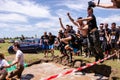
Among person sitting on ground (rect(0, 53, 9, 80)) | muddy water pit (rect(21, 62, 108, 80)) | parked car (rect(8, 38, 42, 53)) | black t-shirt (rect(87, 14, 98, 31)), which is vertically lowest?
parked car (rect(8, 38, 42, 53))

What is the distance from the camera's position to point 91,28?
10.9m

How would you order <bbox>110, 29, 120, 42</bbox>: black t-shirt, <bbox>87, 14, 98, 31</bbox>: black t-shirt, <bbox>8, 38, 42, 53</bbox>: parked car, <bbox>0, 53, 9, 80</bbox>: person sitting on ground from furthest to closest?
<bbox>8, 38, 42, 53</bbox>: parked car < <bbox>110, 29, 120, 42</bbox>: black t-shirt < <bbox>0, 53, 9, 80</bbox>: person sitting on ground < <bbox>87, 14, 98, 31</bbox>: black t-shirt

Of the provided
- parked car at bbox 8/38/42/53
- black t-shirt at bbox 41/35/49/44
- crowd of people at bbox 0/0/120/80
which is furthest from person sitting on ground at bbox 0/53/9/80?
parked car at bbox 8/38/42/53

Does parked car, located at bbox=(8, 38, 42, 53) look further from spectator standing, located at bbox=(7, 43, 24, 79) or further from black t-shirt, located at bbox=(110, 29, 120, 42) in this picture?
spectator standing, located at bbox=(7, 43, 24, 79)

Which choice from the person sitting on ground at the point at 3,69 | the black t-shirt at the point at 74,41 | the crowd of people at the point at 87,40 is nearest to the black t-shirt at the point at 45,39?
the crowd of people at the point at 87,40

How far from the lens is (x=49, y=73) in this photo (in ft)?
40.2

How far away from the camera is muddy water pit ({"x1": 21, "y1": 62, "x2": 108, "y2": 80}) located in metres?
10.8

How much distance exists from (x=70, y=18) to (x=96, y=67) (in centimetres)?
219

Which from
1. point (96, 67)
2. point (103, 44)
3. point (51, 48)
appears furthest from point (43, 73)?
point (51, 48)

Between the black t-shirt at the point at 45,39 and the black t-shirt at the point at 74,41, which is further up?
the black t-shirt at the point at 74,41

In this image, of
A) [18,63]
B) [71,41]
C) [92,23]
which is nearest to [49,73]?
[18,63]

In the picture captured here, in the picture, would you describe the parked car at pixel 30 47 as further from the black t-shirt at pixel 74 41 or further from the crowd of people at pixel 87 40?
the black t-shirt at pixel 74 41

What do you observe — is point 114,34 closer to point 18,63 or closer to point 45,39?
point 18,63

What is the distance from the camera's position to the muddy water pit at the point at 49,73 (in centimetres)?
1083
